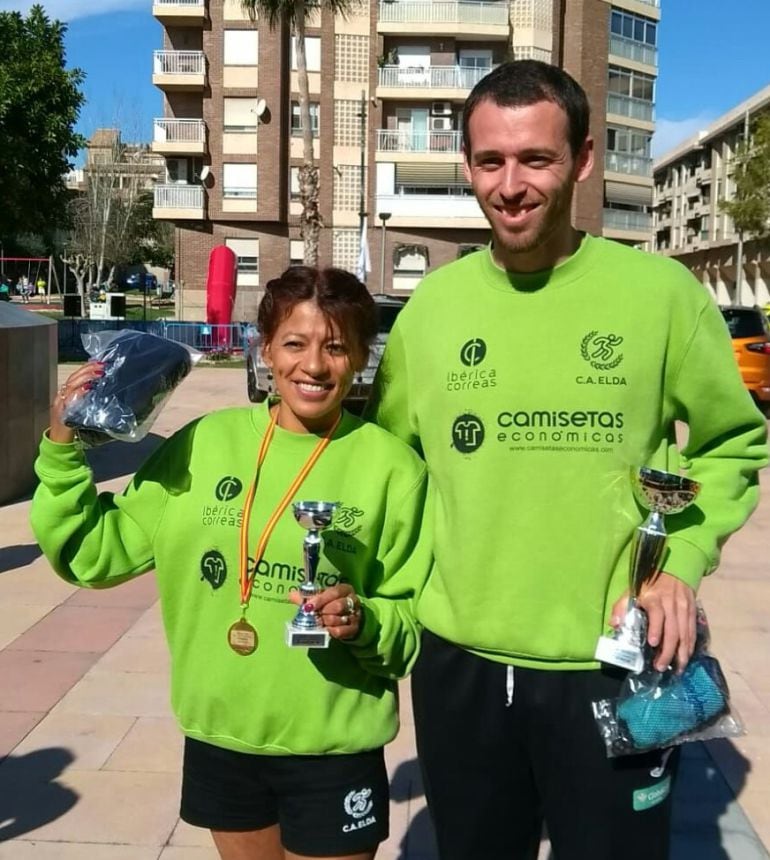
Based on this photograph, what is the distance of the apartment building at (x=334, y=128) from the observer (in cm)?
3822

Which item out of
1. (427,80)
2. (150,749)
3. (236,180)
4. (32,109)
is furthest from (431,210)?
(150,749)

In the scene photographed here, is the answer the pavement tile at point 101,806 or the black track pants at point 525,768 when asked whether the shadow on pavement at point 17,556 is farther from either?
the black track pants at point 525,768

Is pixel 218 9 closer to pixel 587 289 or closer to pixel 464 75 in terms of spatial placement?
pixel 464 75

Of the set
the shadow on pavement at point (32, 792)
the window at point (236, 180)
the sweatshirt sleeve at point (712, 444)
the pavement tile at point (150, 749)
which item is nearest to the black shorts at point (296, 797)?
the sweatshirt sleeve at point (712, 444)

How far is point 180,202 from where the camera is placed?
3919 cm

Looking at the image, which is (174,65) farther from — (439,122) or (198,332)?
(198,332)

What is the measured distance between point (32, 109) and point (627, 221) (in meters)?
28.0

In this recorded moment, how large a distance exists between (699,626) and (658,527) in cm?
28

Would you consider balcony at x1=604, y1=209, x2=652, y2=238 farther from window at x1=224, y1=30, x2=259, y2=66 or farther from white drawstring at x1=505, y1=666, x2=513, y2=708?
white drawstring at x1=505, y1=666, x2=513, y2=708

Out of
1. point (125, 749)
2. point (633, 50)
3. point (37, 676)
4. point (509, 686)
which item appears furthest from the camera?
point (633, 50)

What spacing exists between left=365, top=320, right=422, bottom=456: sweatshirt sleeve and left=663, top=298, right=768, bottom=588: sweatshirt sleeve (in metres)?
0.57

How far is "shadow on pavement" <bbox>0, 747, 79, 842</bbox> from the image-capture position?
11.5 feet

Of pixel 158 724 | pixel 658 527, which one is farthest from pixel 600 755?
pixel 158 724

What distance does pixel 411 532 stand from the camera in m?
2.13
